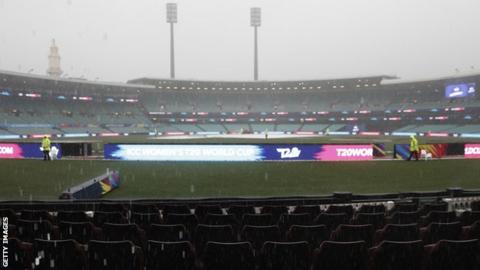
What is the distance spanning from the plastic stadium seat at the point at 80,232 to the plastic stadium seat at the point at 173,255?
1.63m

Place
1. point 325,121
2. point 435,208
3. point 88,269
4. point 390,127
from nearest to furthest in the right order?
point 88,269 < point 435,208 < point 390,127 < point 325,121

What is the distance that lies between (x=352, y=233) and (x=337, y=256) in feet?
3.95

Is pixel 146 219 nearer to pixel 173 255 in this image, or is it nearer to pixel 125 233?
pixel 125 233

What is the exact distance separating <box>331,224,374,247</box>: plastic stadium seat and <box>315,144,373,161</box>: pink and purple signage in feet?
66.9

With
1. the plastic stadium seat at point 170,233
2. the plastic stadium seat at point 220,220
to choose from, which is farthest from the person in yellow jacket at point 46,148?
the plastic stadium seat at point 170,233

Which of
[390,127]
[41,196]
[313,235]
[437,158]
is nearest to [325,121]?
[390,127]

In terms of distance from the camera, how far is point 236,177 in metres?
19.1

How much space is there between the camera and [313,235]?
18.8ft

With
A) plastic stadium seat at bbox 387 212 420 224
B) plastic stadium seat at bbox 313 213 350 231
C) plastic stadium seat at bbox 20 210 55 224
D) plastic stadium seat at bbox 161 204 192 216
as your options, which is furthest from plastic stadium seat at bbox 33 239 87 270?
plastic stadium seat at bbox 387 212 420 224

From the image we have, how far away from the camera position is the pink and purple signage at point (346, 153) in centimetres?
2595

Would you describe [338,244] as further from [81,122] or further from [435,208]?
[81,122]

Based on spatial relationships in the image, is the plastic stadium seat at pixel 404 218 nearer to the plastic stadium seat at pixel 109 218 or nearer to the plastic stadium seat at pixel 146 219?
the plastic stadium seat at pixel 146 219

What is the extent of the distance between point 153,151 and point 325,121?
77127mm

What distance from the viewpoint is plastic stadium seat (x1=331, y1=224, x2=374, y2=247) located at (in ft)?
18.5
